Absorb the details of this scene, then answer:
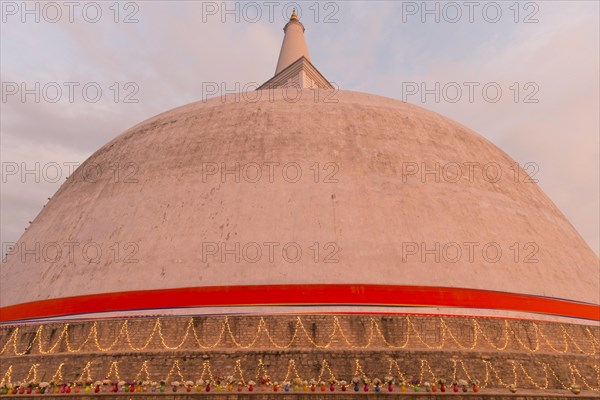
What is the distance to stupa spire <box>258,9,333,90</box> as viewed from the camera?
20.4 metres

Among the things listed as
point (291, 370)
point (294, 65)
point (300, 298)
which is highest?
point (294, 65)

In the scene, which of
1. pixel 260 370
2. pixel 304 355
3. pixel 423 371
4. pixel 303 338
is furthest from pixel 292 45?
pixel 423 371

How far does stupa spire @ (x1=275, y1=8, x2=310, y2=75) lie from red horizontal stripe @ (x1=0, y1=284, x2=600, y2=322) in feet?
49.1

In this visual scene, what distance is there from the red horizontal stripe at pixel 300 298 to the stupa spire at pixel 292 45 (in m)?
15.0

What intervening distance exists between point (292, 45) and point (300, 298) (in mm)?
16960

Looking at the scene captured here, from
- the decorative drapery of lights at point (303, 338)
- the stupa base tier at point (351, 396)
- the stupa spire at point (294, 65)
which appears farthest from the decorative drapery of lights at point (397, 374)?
the stupa spire at point (294, 65)

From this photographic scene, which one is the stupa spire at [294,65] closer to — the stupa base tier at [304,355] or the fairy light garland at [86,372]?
the stupa base tier at [304,355]

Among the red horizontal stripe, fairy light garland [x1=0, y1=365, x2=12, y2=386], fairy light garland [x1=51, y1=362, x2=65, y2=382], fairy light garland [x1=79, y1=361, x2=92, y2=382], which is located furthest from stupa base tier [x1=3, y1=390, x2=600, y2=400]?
fairy light garland [x1=0, y1=365, x2=12, y2=386]

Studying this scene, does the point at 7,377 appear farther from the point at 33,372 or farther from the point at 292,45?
the point at 292,45

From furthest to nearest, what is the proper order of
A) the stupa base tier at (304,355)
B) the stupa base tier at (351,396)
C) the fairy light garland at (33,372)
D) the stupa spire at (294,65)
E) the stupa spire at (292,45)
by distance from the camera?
the stupa spire at (292,45) → the stupa spire at (294,65) → the fairy light garland at (33,372) → the stupa base tier at (304,355) → the stupa base tier at (351,396)

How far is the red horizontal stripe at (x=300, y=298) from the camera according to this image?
31.8ft

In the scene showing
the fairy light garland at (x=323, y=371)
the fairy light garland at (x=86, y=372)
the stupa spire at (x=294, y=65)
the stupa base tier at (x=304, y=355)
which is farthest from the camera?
the stupa spire at (x=294, y=65)

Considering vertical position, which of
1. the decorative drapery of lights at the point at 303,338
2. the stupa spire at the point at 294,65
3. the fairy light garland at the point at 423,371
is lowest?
the fairy light garland at the point at 423,371

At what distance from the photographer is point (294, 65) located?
67.5 feet
